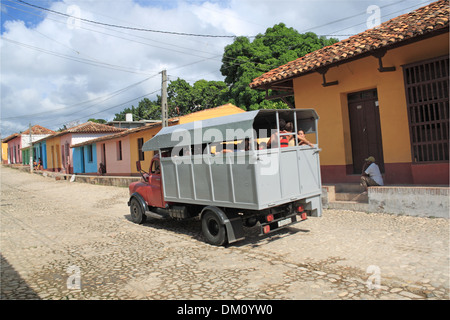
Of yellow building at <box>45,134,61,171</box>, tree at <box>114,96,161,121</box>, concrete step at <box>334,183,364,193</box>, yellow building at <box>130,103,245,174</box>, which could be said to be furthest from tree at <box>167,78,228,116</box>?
concrete step at <box>334,183,364,193</box>

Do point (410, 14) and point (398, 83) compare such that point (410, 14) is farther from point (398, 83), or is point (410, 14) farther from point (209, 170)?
point (209, 170)

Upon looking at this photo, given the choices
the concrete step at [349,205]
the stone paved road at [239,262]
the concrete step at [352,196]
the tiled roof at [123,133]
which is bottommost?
the stone paved road at [239,262]

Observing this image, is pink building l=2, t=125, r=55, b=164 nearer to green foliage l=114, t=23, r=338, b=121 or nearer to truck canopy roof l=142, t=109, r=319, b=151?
green foliage l=114, t=23, r=338, b=121

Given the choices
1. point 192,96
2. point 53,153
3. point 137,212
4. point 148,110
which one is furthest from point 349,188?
point 148,110

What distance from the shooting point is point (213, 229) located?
6.23 meters

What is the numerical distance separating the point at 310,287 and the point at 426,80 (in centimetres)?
587

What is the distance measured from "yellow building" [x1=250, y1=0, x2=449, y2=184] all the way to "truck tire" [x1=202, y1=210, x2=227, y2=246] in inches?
190

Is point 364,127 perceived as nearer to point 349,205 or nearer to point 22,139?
point 349,205

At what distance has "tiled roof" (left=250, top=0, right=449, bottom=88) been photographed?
22.5 ft

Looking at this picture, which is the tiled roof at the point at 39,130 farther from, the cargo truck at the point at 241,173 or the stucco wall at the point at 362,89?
the cargo truck at the point at 241,173

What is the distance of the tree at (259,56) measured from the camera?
74.7 feet

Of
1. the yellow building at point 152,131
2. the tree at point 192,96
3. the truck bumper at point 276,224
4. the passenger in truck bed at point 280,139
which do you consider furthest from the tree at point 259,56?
the truck bumper at point 276,224
